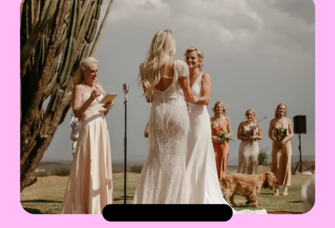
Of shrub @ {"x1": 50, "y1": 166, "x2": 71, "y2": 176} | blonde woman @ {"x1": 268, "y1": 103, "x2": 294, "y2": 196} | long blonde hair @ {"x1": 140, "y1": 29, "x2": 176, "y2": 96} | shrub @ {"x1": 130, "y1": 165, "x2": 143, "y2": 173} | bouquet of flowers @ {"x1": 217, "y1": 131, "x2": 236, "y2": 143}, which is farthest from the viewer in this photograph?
Answer: bouquet of flowers @ {"x1": 217, "y1": 131, "x2": 236, "y2": 143}

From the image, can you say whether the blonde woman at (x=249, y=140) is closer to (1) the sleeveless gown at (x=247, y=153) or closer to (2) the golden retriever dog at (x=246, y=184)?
(1) the sleeveless gown at (x=247, y=153)

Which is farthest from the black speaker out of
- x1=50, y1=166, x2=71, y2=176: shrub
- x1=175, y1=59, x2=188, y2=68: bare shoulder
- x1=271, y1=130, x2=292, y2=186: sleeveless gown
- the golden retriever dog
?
x1=50, y1=166, x2=71, y2=176: shrub

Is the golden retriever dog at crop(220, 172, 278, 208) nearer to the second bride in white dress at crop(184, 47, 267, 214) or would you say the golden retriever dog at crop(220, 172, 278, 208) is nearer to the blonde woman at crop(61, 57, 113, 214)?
the second bride in white dress at crop(184, 47, 267, 214)

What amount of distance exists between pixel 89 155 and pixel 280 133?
85.9 inches

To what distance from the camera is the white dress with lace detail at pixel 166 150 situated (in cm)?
671

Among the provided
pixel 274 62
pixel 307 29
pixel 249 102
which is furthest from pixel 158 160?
pixel 307 29

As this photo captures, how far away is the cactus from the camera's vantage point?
23.6ft

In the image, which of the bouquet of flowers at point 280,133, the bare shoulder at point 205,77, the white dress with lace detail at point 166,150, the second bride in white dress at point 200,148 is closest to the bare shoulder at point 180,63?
the white dress with lace detail at point 166,150

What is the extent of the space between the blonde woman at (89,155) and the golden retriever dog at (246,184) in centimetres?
135

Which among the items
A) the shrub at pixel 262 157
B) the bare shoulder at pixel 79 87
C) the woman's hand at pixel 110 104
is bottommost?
the shrub at pixel 262 157

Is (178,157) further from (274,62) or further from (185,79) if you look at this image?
(274,62)

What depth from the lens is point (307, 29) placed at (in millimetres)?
6832

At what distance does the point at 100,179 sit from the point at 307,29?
2853 millimetres

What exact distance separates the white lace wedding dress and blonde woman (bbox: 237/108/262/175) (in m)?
0.35
